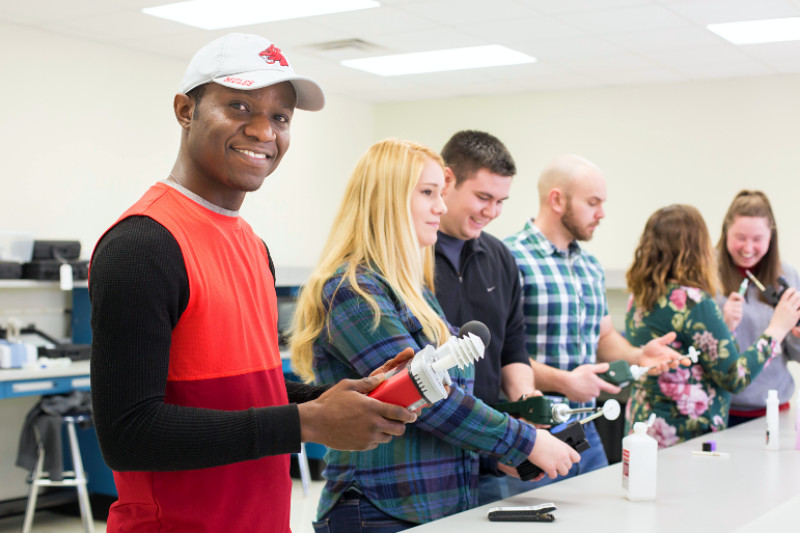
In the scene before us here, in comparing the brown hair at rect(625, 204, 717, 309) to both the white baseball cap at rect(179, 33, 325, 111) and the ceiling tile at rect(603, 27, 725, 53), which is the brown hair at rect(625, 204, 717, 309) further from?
the ceiling tile at rect(603, 27, 725, 53)

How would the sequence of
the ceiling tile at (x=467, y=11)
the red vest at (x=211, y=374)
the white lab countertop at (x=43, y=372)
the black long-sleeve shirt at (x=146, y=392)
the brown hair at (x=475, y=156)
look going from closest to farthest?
the black long-sleeve shirt at (x=146, y=392), the red vest at (x=211, y=374), the brown hair at (x=475, y=156), the white lab countertop at (x=43, y=372), the ceiling tile at (x=467, y=11)

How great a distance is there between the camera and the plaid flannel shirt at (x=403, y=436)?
1.90 m

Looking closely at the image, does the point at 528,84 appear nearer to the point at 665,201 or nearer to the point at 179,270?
the point at 665,201

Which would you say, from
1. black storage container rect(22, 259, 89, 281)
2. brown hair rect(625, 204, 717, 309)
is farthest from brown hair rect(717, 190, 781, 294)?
black storage container rect(22, 259, 89, 281)

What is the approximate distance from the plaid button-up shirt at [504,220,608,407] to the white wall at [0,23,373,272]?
3576 millimetres

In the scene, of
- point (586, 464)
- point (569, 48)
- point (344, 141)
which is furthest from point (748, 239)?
point (344, 141)

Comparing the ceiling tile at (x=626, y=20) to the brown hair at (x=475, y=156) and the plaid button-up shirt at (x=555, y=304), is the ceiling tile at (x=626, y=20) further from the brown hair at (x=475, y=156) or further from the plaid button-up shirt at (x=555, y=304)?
the brown hair at (x=475, y=156)

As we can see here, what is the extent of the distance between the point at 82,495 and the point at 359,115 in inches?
181

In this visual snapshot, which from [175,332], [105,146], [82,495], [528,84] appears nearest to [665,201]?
[528,84]

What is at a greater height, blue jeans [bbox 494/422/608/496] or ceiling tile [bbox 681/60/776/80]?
ceiling tile [bbox 681/60/776/80]

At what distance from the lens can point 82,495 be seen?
4410 mm

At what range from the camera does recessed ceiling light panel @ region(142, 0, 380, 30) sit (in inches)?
191

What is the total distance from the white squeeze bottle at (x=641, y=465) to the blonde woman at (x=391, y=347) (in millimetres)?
142

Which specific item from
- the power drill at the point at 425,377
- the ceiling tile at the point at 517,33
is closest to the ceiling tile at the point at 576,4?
the ceiling tile at the point at 517,33
